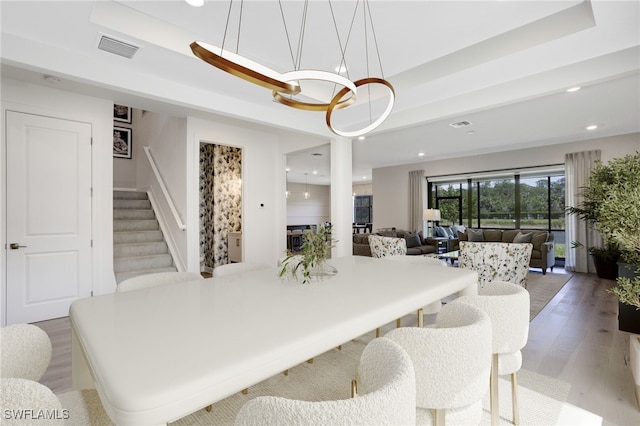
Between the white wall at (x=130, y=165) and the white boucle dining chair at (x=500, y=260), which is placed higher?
the white wall at (x=130, y=165)

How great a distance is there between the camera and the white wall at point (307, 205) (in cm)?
1295

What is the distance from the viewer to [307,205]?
13516mm

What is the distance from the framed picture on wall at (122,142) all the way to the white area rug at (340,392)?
643cm

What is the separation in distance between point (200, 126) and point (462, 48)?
369cm

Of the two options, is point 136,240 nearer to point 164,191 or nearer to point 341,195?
point 164,191

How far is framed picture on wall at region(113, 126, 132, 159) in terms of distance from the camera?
6.75 metres

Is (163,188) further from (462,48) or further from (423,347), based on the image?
(423,347)

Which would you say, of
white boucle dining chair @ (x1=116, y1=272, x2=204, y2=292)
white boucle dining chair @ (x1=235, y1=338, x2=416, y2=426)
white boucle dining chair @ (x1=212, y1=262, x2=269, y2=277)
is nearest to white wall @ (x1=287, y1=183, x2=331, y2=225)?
white boucle dining chair @ (x1=212, y1=262, x2=269, y2=277)

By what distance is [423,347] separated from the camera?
1038 mm

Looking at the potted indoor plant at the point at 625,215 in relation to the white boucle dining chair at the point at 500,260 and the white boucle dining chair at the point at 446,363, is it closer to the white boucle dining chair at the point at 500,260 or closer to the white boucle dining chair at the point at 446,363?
the white boucle dining chair at the point at 446,363

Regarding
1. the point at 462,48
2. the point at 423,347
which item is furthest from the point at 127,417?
the point at 462,48

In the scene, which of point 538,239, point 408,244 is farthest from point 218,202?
point 538,239

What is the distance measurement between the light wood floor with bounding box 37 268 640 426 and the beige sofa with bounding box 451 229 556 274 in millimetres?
2003

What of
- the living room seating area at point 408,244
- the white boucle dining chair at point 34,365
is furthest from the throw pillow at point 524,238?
the white boucle dining chair at point 34,365
